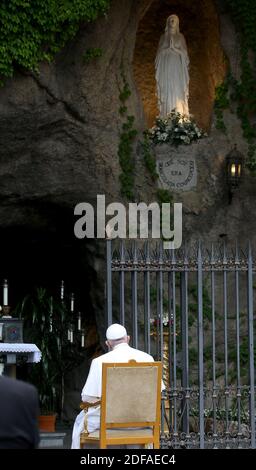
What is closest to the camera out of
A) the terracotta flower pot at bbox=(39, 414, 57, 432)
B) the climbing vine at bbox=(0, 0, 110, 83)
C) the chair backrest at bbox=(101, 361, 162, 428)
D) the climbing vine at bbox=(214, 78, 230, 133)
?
the chair backrest at bbox=(101, 361, 162, 428)

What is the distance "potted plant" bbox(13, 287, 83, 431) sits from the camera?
1511 centimetres

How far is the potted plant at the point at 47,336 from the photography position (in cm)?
1511

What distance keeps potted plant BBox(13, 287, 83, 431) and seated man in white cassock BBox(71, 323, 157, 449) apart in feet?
19.6

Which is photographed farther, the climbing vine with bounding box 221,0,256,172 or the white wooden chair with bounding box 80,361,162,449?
the climbing vine with bounding box 221,0,256,172

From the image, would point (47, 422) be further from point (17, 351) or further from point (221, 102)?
point (221, 102)

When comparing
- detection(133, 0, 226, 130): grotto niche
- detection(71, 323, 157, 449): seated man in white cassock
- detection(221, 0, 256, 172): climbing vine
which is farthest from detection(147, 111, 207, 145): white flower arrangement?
detection(71, 323, 157, 449): seated man in white cassock

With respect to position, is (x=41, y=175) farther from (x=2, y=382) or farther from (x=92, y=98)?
(x=2, y=382)

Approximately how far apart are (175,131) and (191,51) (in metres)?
1.68

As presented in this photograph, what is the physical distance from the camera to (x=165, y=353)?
1272 centimetres

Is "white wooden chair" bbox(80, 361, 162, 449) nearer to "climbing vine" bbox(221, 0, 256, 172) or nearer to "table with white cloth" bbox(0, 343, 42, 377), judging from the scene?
"table with white cloth" bbox(0, 343, 42, 377)

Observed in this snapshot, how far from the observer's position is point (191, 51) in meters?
16.3

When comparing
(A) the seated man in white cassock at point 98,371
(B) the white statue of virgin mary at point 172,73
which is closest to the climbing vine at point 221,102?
(B) the white statue of virgin mary at point 172,73

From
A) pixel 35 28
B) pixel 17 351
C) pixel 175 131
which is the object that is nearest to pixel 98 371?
pixel 17 351
